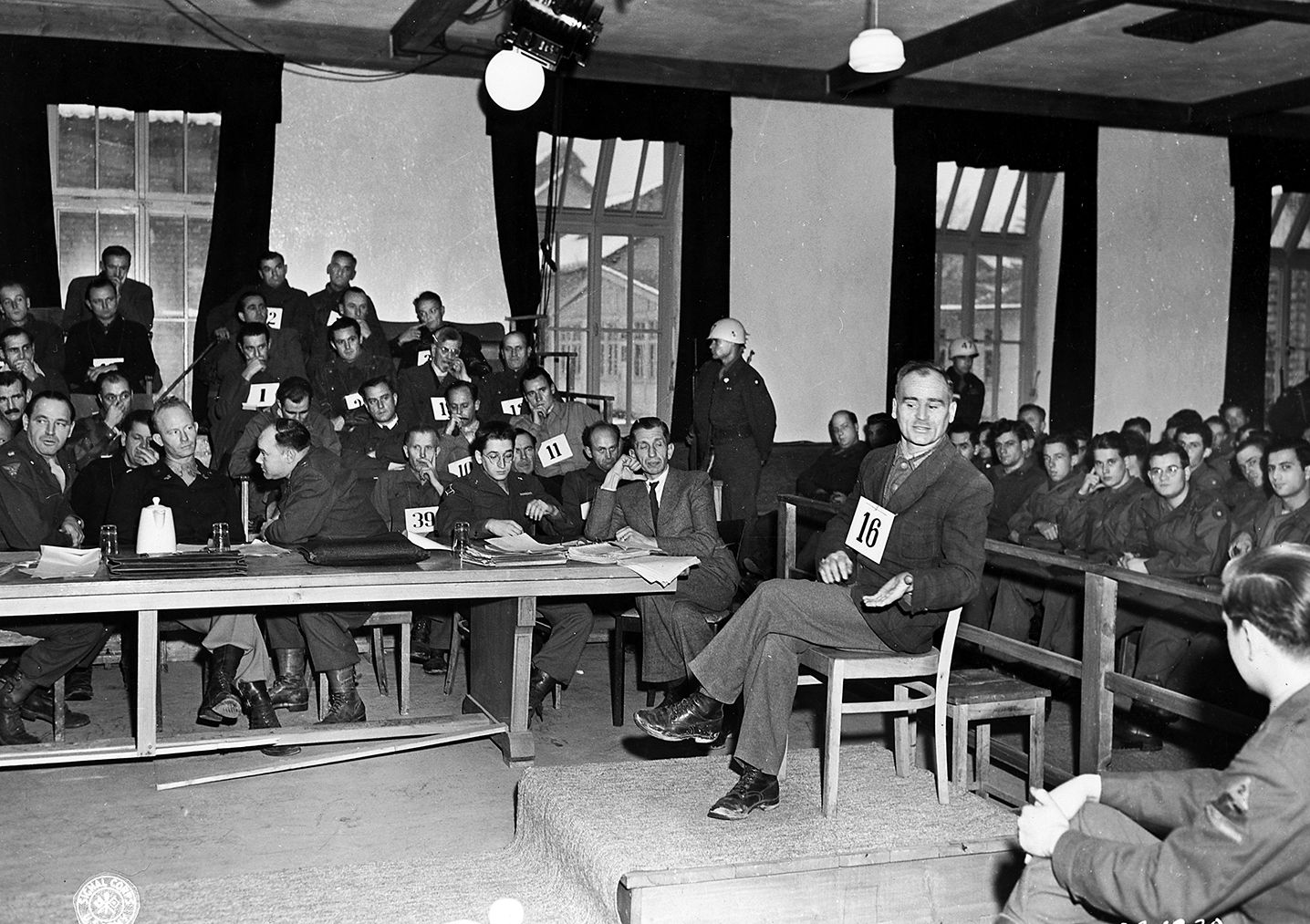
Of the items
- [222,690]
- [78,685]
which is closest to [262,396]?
[78,685]

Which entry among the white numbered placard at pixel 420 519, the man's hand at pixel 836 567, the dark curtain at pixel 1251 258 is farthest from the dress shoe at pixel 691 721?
the dark curtain at pixel 1251 258

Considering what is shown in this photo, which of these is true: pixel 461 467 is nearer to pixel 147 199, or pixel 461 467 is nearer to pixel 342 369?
pixel 342 369

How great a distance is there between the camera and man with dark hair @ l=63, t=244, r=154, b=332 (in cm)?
750

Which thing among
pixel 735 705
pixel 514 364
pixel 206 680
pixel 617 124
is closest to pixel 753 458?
pixel 514 364

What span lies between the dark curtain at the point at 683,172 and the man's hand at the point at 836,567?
19.5 ft

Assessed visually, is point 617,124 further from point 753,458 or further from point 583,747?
point 583,747

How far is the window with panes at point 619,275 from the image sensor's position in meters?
9.71

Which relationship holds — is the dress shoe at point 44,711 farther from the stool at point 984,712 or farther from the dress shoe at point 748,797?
the stool at point 984,712

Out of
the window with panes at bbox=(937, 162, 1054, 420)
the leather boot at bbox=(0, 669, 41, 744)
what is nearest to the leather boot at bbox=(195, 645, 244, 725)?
the leather boot at bbox=(0, 669, 41, 744)

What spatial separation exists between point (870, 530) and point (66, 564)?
7.60 ft

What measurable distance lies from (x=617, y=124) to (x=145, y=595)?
6119 mm

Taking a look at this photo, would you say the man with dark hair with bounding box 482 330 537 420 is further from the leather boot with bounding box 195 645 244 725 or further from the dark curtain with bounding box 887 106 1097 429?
the dark curtain with bounding box 887 106 1097 429

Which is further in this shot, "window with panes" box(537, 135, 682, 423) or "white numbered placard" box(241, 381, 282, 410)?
"window with panes" box(537, 135, 682, 423)

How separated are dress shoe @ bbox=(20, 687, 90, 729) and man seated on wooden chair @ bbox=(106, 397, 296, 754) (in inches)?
16.0
